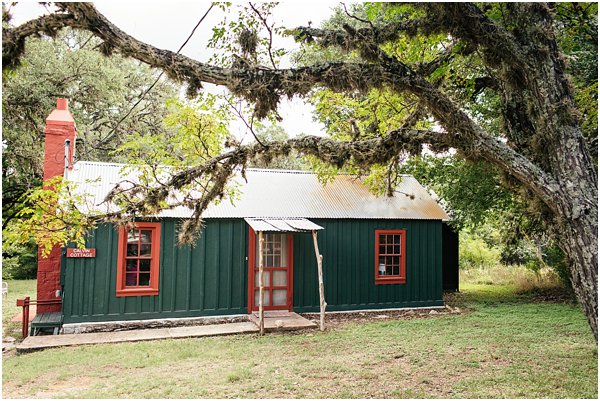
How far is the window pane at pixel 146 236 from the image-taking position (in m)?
10.5

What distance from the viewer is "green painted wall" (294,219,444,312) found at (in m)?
11.8

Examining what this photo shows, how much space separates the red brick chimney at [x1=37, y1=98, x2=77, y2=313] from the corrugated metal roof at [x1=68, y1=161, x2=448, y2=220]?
1.32 feet

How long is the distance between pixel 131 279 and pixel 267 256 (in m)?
3.07

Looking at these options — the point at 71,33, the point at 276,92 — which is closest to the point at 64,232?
the point at 276,92

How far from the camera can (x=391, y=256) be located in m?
12.5

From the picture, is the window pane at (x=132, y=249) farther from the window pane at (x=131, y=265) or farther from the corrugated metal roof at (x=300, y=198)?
the corrugated metal roof at (x=300, y=198)

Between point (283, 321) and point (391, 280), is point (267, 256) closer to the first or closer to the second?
point (283, 321)

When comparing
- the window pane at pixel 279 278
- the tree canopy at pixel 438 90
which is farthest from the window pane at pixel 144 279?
the tree canopy at pixel 438 90

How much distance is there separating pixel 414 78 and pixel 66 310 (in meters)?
8.11

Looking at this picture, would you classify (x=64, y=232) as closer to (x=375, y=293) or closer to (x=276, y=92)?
(x=276, y=92)

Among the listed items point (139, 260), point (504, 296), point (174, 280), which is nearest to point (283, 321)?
point (174, 280)

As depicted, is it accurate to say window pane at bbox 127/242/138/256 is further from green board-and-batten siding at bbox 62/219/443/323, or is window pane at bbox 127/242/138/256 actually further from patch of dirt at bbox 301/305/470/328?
patch of dirt at bbox 301/305/470/328

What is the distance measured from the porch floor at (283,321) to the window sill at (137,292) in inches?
87.4

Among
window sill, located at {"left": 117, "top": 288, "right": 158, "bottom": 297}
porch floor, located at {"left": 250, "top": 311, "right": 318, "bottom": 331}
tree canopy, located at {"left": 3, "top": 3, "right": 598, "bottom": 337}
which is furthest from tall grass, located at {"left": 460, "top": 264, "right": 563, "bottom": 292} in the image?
window sill, located at {"left": 117, "top": 288, "right": 158, "bottom": 297}
